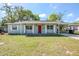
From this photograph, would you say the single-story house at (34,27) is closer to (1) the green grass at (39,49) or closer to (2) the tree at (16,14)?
(2) the tree at (16,14)

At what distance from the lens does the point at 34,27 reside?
81.6 feet

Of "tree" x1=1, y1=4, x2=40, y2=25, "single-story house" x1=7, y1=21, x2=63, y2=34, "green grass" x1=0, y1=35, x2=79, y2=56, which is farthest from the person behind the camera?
"tree" x1=1, y1=4, x2=40, y2=25

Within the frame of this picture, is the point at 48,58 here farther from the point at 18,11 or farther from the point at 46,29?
the point at 18,11

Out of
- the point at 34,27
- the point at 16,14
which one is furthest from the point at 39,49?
the point at 16,14

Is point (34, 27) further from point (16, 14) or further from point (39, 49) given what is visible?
point (39, 49)

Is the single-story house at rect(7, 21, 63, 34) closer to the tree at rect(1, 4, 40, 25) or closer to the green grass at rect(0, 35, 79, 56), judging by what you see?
the tree at rect(1, 4, 40, 25)

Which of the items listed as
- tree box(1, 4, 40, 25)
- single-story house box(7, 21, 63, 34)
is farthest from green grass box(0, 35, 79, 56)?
tree box(1, 4, 40, 25)

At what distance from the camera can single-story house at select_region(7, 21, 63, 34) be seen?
24406 millimetres

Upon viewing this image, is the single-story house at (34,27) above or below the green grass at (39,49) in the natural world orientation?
above

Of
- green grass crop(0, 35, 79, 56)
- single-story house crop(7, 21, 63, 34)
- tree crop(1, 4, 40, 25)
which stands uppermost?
tree crop(1, 4, 40, 25)

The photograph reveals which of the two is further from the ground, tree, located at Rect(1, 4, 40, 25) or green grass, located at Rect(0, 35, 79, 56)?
tree, located at Rect(1, 4, 40, 25)

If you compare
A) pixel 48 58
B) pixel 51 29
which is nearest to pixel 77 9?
pixel 51 29

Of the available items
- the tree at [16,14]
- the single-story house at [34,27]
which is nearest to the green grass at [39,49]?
the single-story house at [34,27]

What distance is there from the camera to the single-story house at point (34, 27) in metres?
24.4
